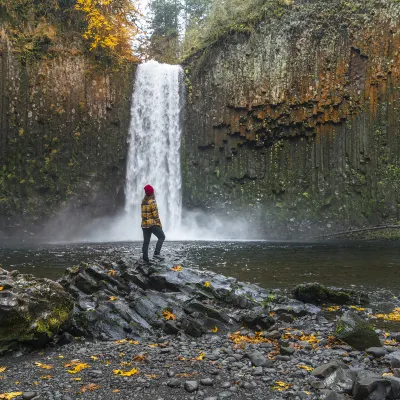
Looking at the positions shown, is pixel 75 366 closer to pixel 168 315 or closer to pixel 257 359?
pixel 257 359

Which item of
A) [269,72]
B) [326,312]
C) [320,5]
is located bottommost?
[326,312]

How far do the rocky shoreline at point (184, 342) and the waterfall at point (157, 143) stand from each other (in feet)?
55.1

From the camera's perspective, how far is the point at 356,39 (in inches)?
940

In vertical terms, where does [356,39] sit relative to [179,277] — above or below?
above

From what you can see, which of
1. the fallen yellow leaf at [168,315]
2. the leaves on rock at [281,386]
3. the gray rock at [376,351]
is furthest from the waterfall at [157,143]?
the leaves on rock at [281,386]

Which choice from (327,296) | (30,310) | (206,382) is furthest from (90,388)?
(327,296)

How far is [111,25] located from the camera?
25.9 m

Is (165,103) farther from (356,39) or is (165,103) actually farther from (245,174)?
(356,39)

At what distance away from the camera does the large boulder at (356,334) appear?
15.9ft

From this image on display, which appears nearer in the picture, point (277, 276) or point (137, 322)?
point (137, 322)

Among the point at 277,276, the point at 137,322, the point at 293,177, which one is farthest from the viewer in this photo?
the point at 293,177

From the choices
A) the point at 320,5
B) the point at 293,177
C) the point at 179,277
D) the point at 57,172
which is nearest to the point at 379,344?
the point at 179,277

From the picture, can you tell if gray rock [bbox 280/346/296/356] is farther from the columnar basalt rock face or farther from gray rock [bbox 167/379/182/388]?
the columnar basalt rock face

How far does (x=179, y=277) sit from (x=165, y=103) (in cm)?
1970
